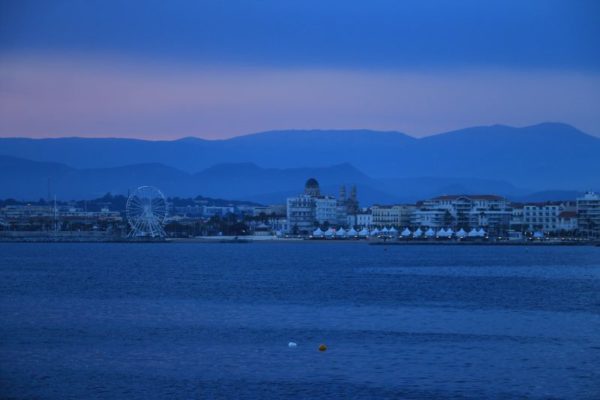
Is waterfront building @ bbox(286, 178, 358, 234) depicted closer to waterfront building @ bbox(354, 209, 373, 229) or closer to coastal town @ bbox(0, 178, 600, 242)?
coastal town @ bbox(0, 178, 600, 242)

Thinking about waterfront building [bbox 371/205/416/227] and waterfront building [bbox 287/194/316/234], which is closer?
waterfront building [bbox 371/205/416/227]

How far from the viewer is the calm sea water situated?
21156 millimetres

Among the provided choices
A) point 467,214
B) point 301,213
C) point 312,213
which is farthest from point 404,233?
point 301,213

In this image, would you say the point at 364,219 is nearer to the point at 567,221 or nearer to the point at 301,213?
the point at 301,213

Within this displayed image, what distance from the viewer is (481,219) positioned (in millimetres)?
140875

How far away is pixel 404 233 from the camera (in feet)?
423

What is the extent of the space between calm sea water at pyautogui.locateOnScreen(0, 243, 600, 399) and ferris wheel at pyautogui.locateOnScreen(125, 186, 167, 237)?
77075mm

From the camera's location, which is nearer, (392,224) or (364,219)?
(392,224)

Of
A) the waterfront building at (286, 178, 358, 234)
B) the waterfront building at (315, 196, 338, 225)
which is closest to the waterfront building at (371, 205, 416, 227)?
the waterfront building at (315, 196, 338, 225)

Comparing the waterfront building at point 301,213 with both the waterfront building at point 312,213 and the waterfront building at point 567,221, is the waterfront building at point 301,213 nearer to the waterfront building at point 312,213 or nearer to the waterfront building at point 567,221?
the waterfront building at point 312,213

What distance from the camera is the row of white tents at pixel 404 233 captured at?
126500 mm

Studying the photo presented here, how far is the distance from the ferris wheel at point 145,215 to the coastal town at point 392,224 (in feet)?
3.71

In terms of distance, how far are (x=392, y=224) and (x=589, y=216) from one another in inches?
1265

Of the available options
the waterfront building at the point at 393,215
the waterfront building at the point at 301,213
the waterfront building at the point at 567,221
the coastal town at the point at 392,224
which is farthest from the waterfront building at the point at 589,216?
the waterfront building at the point at 301,213
